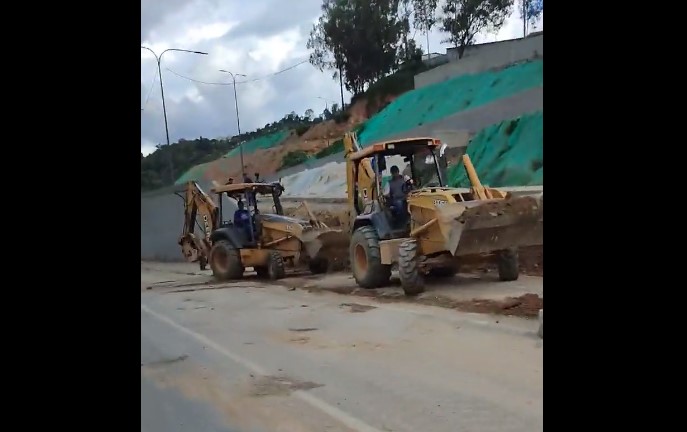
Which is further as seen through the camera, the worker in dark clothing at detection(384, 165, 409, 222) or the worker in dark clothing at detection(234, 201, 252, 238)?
the worker in dark clothing at detection(384, 165, 409, 222)

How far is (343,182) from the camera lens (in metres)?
3.24

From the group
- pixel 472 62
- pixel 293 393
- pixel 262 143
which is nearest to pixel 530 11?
pixel 472 62

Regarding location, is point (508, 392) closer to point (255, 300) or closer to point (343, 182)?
point (255, 300)

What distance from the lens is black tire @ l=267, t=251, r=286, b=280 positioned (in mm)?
3064

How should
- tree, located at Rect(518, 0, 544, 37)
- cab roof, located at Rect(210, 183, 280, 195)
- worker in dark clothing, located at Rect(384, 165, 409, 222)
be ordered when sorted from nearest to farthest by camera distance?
1. tree, located at Rect(518, 0, 544, 37)
2. cab roof, located at Rect(210, 183, 280, 195)
3. worker in dark clothing, located at Rect(384, 165, 409, 222)

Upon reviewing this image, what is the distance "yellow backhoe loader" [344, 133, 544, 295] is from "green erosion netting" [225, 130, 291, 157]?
0.94ft

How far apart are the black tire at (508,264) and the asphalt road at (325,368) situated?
23 centimetres

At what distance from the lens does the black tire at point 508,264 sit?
2.72m

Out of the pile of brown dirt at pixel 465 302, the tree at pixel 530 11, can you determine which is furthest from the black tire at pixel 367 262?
the tree at pixel 530 11

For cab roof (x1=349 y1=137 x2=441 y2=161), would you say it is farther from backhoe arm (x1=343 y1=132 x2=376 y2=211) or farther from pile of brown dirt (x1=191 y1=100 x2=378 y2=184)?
pile of brown dirt (x1=191 y1=100 x2=378 y2=184)

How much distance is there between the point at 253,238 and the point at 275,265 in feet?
0.60

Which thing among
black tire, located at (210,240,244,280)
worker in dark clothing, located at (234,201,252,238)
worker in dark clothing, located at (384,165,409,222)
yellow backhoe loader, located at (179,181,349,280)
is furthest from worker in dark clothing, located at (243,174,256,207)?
worker in dark clothing, located at (384,165,409,222)

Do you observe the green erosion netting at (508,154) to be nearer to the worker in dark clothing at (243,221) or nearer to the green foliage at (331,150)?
the green foliage at (331,150)
